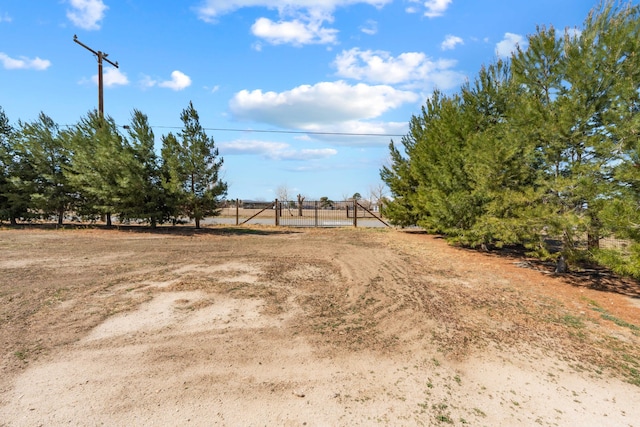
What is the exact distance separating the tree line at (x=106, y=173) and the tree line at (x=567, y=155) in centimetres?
1150

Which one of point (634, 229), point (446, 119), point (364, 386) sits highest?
point (446, 119)

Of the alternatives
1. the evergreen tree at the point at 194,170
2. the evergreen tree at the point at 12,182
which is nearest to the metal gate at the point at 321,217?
the evergreen tree at the point at 194,170

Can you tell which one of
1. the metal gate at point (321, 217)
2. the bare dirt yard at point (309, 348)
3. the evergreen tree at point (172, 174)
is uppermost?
the evergreen tree at point (172, 174)

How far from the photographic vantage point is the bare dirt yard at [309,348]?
2736 millimetres

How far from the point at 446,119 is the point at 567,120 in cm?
630

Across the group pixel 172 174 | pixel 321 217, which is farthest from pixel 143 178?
pixel 321 217

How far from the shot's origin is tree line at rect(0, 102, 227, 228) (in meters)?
14.8

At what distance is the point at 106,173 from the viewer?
1481 centimetres

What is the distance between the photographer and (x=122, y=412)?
2598 mm

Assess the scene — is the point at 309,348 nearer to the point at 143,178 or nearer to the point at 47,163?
the point at 143,178

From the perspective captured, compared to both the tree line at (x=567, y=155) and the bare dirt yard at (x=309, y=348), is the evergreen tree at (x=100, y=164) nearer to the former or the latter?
the bare dirt yard at (x=309, y=348)

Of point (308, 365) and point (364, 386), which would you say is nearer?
point (364, 386)

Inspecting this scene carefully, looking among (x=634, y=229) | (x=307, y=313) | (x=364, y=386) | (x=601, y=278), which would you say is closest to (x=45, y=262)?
(x=307, y=313)

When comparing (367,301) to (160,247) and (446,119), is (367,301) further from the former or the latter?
(446,119)
